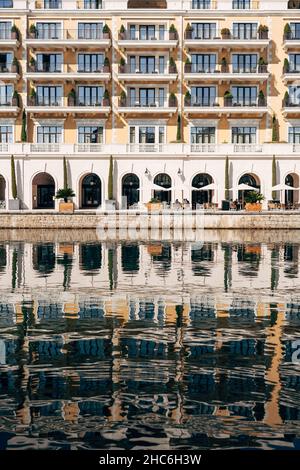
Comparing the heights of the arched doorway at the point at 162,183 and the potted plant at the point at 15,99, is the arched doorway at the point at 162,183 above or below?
below

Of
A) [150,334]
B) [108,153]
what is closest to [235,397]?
[150,334]

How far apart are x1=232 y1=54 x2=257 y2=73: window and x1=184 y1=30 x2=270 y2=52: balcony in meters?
0.85

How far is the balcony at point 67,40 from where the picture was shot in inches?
2537

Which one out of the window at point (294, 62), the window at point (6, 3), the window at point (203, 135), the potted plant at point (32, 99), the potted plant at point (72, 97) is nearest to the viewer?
the potted plant at point (72, 97)

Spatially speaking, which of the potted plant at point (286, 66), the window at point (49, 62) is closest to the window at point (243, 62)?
the potted plant at point (286, 66)

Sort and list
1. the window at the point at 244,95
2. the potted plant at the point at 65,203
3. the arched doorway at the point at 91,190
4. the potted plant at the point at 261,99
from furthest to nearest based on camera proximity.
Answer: the arched doorway at the point at 91,190 → the window at the point at 244,95 → the potted plant at the point at 261,99 → the potted plant at the point at 65,203

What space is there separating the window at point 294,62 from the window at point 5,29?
27355mm

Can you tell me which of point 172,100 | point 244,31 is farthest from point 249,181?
point 244,31

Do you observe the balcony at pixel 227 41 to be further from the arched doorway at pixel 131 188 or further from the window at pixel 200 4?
the arched doorway at pixel 131 188

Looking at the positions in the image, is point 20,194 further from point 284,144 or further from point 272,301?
point 272,301

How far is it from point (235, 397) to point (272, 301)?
10230 millimetres

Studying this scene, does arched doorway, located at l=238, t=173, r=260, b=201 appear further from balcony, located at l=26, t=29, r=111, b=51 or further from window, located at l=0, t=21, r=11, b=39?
window, located at l=0, t=21, r=11, b=39

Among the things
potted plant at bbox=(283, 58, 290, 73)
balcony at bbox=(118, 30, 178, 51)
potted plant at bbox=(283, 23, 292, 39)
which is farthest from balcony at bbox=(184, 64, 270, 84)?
potted plant at bbox=(283, 23, 292, 39)

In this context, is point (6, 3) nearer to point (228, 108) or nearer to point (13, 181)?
point (13, 181)
